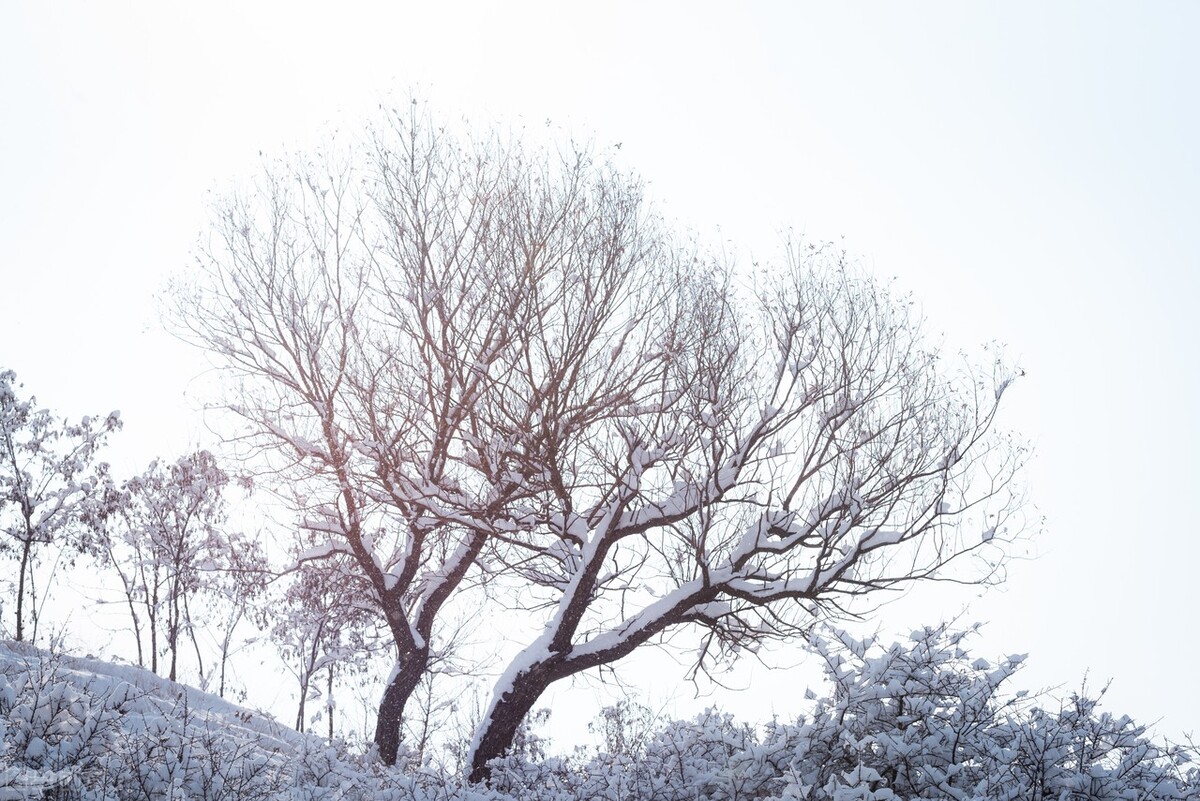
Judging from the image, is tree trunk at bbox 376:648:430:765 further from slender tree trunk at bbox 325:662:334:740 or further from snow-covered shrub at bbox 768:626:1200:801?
slender tree trunk at bbox 325:662:334:740

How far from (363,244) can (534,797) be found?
8.10 m

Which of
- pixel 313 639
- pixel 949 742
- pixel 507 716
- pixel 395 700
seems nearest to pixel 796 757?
pixel 949 742

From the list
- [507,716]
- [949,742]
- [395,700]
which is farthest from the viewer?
[395,700]

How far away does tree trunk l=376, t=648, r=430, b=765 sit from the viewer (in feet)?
40.1

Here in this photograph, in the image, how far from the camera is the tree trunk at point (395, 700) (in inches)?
481

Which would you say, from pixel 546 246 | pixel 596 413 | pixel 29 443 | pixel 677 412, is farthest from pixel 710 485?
pixel 29 443

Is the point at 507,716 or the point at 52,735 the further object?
the point at 507,716

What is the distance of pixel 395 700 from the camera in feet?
40.9

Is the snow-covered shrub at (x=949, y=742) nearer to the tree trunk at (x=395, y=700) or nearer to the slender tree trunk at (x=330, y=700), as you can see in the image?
the tree trunk at (x=395, y=700)

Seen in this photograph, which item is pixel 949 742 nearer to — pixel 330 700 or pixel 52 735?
pixel 52 735

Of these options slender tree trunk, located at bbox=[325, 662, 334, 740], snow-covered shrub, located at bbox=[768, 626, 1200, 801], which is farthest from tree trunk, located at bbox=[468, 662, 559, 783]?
slender tree trunk, located at bbox=[325, 662, 334, 740]

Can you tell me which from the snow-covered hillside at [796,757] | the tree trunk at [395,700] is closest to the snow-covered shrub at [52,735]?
the snow-covered hillside at [796,757]

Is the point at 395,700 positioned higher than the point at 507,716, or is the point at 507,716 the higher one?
the point at 395,700

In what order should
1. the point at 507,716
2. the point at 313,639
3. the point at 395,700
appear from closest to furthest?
the point at 507,716
the point at 395,700
the point at 313,639
